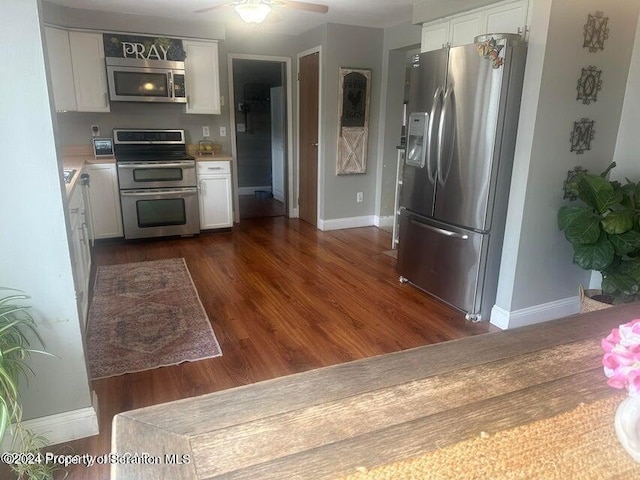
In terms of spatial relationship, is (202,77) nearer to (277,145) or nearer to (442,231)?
(277,145)

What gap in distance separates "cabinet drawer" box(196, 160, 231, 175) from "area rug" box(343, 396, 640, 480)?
4.47 meters

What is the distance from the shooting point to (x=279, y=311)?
3.13m

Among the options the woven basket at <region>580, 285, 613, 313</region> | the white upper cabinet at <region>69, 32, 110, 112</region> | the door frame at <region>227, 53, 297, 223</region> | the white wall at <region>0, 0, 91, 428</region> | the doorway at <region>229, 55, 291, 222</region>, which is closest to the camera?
the white wall at <region>0, 0, 91, 428</region>

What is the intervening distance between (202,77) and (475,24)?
2.98 metres

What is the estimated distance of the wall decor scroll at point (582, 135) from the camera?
2658 millimetres

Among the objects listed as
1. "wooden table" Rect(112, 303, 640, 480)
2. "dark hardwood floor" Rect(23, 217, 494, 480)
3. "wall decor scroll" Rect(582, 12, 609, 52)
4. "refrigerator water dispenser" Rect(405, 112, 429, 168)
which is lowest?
"dark hardwood floor" Rect(23, 217, 494, 480)

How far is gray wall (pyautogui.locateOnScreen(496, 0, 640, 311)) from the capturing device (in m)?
2.46

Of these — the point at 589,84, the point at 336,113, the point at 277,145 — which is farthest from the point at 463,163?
the point at 277,145

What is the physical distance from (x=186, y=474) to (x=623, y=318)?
1.20m

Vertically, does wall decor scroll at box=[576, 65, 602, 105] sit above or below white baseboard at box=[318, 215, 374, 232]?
above

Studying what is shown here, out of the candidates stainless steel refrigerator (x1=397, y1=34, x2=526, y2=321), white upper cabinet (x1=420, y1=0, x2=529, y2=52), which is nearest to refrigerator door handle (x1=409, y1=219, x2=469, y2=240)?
stainless steel refrigerator (x1=397, y1=34, x2=526, y2=321)

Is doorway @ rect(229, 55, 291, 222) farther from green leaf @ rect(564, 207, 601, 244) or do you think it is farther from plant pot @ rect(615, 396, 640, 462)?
plant pot @ rect(615, 396, 640, 462)

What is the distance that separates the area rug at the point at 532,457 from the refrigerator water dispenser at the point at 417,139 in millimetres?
2533

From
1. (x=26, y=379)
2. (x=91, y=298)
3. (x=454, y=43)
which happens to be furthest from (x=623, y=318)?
(x=91, y=298)
